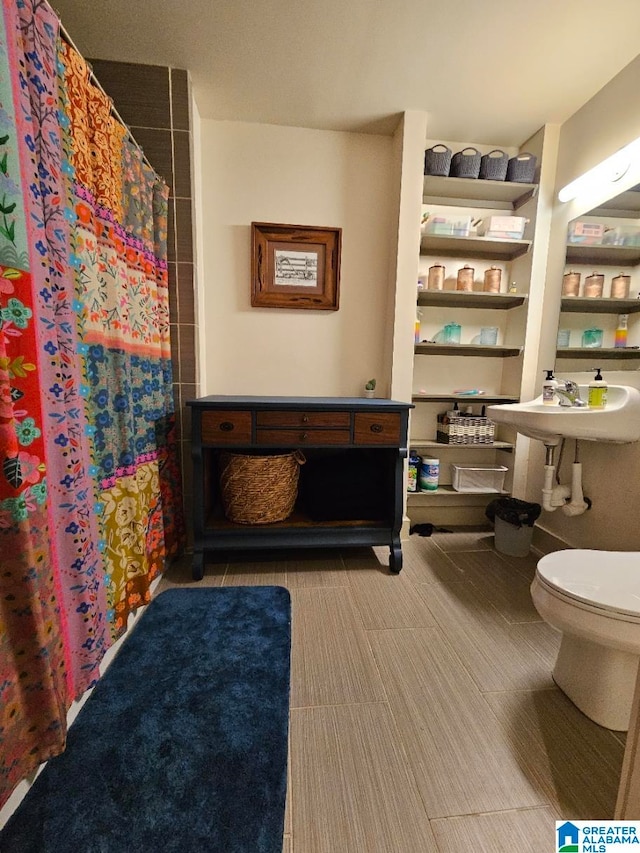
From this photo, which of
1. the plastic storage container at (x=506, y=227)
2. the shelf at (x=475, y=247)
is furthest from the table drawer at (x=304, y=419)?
the plastic storage container at (x=506, y=227)

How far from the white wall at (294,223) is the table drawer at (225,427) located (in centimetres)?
53

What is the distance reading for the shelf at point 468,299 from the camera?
1.92 m

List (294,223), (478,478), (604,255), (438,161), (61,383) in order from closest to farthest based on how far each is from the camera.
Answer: (61,383), (604,255), (438,161), (294,223), (478,478)

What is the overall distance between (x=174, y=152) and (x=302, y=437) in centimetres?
146

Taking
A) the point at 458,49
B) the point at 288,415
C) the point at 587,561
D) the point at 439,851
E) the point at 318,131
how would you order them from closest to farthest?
1. the point at 439,851
2. the point at 587,561
3. the point at 458,49
4. the point at 288,415
5. the point at 318,131

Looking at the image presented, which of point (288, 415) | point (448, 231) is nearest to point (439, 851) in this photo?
point (288, 415)

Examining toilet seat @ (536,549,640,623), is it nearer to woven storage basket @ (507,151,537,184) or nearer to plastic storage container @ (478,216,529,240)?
plastic storage container @ (478,216,529,240)

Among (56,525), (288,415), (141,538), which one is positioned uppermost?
(288,415)

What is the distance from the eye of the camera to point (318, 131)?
1.89 meters

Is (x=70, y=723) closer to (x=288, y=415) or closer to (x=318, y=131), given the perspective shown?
(x=288, y=415)

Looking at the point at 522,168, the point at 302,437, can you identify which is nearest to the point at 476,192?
the point at 522,168

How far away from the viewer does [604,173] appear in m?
1.59

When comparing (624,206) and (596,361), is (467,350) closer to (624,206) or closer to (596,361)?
(596,361)

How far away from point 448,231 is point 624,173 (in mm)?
740
